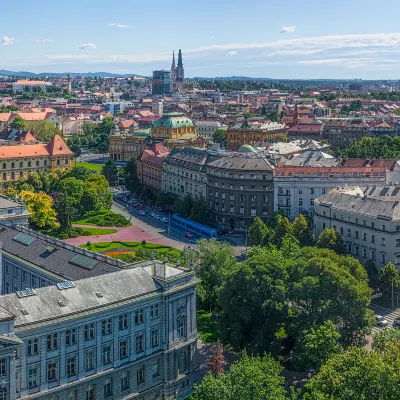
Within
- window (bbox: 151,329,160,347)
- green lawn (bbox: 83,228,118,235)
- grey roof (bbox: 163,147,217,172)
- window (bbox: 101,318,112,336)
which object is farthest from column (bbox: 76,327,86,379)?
grey roof (bbox: 163,147,217,172)

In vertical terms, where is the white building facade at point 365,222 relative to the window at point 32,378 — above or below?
above

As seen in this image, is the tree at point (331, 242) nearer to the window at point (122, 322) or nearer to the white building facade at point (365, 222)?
the white building facade at point (365, 222)

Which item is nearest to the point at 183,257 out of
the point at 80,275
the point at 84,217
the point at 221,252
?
the point at 221,252

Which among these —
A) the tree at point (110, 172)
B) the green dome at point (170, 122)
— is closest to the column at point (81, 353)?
the tree at point (110, 172)

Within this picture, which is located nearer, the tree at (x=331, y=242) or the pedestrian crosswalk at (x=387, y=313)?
the pedestrian crosswalk at (x=387, y=313)

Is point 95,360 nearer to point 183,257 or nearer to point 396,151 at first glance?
point 183,257

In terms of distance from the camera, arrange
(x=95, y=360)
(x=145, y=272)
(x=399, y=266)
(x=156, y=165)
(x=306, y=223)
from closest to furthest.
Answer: (x=95, y=360) < (x=145, y=272) < (x=399, y=266) < (x=306, y=223) < (x=156, y=165)
